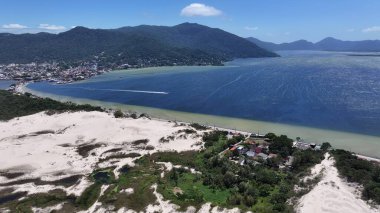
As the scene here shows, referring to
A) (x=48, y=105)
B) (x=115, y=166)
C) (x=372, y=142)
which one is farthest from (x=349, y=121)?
(x=48, y=105)

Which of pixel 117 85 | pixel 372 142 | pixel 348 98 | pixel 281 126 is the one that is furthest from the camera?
pixel 117 85

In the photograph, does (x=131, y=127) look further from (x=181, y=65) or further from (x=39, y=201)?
(x=181, y=65)

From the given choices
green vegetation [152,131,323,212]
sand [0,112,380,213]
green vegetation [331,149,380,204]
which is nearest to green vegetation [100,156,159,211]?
sand [0,112,380,213]

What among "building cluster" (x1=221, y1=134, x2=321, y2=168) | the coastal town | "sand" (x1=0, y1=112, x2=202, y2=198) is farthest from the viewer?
"sand" (x1=0, y1=112, x2=202, y2=198)

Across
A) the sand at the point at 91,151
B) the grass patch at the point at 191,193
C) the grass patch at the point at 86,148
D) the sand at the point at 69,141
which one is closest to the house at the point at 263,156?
the sand at the point at 91,151

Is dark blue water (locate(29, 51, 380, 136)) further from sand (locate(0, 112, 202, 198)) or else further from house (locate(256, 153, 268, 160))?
house (locate(256, 153, 268, 160))

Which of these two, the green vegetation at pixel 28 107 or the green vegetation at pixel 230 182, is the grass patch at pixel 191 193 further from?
the green vegetation at pixel 28 107
